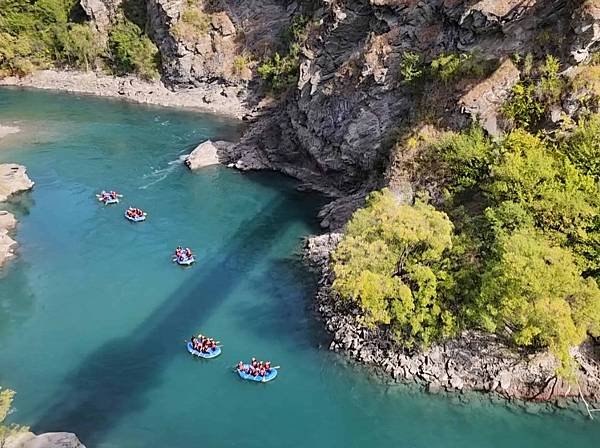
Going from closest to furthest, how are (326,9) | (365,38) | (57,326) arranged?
1. (57,326)
2. (365,38)
3. (326,9)

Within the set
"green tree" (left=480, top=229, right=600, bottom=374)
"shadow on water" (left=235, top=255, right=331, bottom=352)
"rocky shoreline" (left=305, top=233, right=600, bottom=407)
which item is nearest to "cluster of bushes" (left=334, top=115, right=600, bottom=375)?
"green tree" (left=480, top=229, right=600, bottom=374)

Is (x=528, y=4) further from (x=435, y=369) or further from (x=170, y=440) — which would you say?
(x=170, y=440)

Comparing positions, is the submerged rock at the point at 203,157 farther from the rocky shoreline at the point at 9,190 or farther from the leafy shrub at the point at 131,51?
the leafy shrub at the point at 131,51

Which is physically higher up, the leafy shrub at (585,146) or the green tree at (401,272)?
the leafy shrub at (585,146)

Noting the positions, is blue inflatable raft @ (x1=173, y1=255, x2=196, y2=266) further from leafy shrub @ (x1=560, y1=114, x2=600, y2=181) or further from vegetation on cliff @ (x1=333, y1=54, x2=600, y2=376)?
leafy shrub @ (x1=560, y1=114, x2=600, y2=181)

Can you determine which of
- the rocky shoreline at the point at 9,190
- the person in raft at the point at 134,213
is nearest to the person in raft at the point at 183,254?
the person in raft at the point at 134,213

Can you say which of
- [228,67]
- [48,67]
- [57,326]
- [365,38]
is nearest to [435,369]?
[57,326]
